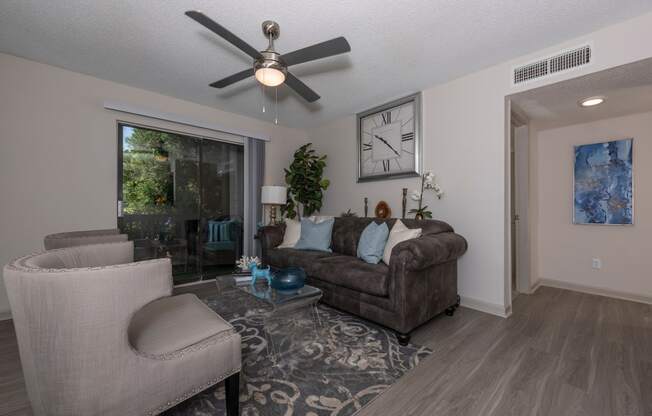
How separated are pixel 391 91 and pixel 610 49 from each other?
1.87m

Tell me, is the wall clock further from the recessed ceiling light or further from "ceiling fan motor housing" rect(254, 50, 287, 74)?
"ceiling fan motor housing" rect(254, 50, 287, 74)

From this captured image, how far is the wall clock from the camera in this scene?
10.8 feet

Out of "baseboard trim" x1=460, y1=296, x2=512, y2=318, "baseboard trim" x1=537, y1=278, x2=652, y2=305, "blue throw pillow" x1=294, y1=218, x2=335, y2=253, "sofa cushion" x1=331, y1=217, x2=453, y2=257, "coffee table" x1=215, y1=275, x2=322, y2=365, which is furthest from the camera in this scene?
"blue throw pillow" x1=294, y1=218, x2=335, y2=253

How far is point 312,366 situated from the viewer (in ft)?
5.69

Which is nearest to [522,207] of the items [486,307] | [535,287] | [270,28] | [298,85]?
[535,287]

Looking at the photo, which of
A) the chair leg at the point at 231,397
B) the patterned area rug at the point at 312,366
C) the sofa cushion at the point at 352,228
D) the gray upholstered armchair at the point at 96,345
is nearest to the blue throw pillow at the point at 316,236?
the sofa cushion at the point at 352,228

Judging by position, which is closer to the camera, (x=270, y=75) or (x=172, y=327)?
(x=172, y=327)

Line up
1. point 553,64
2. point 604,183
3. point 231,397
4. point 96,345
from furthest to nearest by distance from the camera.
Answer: point 604,183
point 553,64
point 231,397
point 96,345

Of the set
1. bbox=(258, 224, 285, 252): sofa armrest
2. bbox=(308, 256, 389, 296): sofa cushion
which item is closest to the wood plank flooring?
bbox=(308, 256, 389, 296): sofa cushion

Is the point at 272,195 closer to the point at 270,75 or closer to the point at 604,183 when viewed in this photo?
the point at 270,75

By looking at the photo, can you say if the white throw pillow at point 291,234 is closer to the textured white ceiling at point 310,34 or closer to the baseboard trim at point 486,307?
the textured white ceiling at point 310,34

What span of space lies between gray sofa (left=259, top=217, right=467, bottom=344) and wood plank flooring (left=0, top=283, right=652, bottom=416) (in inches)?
9.6

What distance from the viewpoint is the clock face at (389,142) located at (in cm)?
334

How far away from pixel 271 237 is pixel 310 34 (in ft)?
7.81
